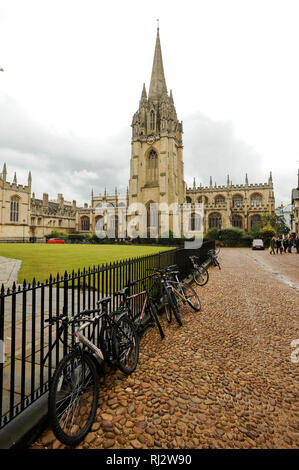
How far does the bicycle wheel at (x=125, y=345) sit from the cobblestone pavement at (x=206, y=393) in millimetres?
137

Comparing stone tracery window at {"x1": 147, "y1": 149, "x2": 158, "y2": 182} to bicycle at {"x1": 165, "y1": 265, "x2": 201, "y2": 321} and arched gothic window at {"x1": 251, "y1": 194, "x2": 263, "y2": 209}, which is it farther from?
bicycle at {"x1": 165, "y1": 265, "x2": 201, "y2": 321}

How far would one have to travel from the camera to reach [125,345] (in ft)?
10.5

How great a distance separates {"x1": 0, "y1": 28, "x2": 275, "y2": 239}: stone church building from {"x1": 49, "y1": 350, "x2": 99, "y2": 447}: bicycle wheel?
116 ft

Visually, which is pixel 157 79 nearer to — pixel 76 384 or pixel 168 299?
pixel 168 299

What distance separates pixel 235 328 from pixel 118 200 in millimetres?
57763

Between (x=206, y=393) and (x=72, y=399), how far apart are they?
162 centimetres

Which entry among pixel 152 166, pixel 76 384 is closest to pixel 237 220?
pixel 152 166

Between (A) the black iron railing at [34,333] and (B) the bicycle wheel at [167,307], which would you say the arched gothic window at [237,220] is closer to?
(A) the black iron railing at [34,333]

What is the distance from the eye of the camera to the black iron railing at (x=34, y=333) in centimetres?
207

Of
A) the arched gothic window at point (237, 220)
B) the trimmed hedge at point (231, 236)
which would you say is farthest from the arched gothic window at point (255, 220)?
the trimmed hedge at point (231, 236)

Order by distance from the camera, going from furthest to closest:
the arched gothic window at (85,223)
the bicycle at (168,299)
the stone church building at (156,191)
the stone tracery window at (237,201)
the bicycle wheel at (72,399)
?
1. the arched gothic window at (85,223)
2. the stone tracery window at (237,201)
3. the stone church building at (156,191)
4. the bicycle at (168,299)
5. the bicycle wheel at (72,399)
